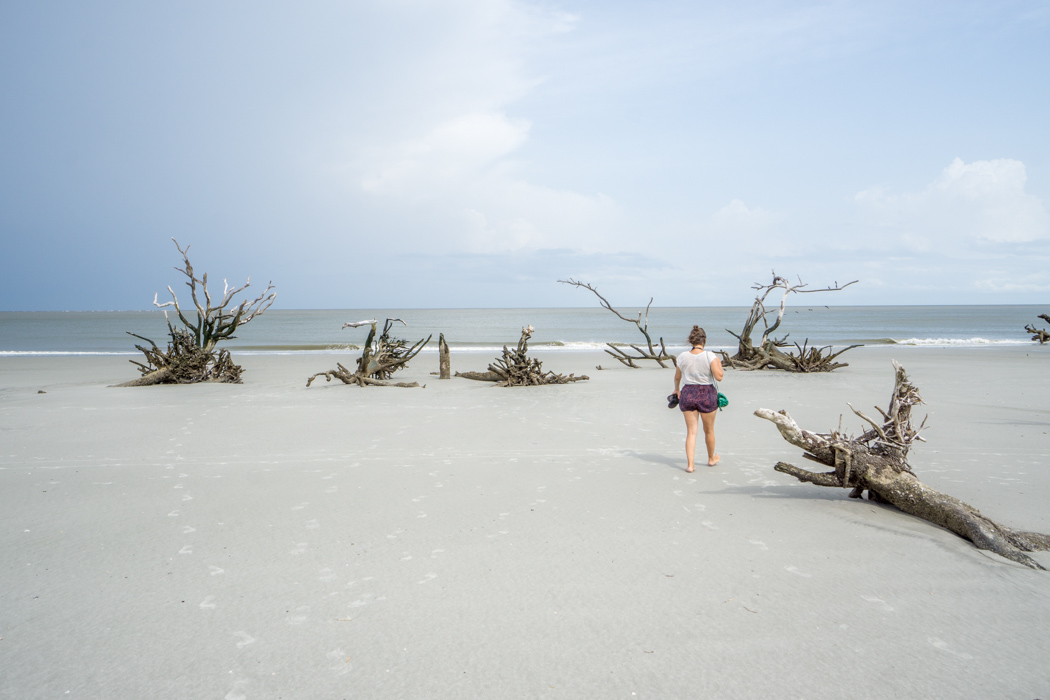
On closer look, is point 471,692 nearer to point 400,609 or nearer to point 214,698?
point 400,609

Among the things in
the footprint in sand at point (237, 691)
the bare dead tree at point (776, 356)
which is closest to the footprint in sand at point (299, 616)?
the footprint in sand at point (237, 691)

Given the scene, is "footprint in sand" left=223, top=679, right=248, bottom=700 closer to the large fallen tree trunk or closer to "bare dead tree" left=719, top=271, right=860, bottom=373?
the large fallen tree trunk

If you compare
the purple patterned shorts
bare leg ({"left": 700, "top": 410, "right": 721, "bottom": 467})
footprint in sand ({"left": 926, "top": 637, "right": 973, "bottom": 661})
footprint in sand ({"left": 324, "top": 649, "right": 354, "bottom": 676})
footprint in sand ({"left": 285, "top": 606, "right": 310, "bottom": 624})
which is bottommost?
footprint in sand ({"left": 926, "top": 637, "right": 973, "bottom": 661})

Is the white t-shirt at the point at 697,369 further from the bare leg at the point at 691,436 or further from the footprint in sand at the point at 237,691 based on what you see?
the footprint in sand at the point at 237,691

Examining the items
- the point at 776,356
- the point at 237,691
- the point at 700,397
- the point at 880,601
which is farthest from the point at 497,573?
the point at 776,356

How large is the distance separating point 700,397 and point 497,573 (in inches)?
128

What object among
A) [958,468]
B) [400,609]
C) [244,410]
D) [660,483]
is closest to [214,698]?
[400,609]

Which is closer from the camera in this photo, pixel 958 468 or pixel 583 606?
pixel 583 606

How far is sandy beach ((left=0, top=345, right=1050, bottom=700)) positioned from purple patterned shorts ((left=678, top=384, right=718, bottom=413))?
68 cm

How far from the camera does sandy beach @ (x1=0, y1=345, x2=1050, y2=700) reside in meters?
2.71

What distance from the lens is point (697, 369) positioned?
Answer: 20.1 feet

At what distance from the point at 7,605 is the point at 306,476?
2.77 meters

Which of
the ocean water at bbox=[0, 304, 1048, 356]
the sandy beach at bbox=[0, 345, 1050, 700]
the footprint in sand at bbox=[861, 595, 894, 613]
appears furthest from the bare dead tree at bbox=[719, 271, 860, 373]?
the footprint in sand at bbox=[861, 595, 894, 613]

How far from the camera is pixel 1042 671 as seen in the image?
270 centimetres
